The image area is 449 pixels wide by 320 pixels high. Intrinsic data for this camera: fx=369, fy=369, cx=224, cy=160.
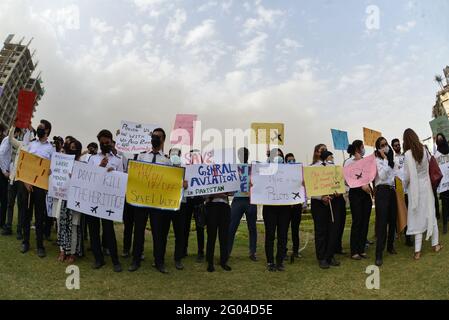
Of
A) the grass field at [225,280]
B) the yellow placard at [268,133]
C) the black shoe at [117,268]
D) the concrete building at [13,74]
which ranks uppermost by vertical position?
the concrete building at [13,74]

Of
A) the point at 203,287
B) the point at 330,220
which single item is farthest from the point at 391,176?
the point at 203,287

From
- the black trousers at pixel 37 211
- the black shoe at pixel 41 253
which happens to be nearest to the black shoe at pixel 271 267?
the black shoe at pixel 41 253

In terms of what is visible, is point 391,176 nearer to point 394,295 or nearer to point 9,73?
point 394,295

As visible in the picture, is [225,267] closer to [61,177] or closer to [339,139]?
[61,177]

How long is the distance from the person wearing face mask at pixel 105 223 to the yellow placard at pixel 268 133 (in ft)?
9.68

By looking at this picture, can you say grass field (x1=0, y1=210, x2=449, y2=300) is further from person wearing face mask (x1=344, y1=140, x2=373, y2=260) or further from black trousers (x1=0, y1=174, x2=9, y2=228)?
black trousers (x1=0, y1=174, x2=9, y2=228)

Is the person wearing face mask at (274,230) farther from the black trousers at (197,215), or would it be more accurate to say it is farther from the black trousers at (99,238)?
the black trousers at (99,238)

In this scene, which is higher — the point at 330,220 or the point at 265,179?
the point at 265,179

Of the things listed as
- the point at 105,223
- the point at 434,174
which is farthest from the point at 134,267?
the point at 434,174

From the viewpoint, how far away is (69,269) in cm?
600

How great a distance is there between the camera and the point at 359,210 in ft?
24.4

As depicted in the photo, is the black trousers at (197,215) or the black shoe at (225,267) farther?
the black trousers at (197,215)

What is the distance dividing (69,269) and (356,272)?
4927 mm

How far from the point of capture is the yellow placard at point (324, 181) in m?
7.27
